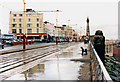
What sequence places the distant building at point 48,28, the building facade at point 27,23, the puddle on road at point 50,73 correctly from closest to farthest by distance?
the puddle on road at point 50,73
the building facade at point 27,23
the distant building at point 48,28

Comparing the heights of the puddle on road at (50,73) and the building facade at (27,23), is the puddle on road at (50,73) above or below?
below

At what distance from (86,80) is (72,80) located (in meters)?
0.58

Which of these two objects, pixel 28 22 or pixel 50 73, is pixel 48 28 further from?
pixel 50 73

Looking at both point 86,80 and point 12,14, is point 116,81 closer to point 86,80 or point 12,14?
point 86,80

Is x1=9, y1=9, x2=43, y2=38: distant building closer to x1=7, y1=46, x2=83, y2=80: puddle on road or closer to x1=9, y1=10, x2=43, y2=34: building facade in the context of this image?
x1=9, y1=10, x2=43, y2=34: building facade

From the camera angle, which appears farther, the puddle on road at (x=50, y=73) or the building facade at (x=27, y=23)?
the building facade at (x=27, y=23)

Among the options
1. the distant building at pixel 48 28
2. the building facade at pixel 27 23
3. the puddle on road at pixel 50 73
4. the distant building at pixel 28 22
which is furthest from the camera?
the distant building at pixel 48 28

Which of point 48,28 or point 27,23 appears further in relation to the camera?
point 48,28

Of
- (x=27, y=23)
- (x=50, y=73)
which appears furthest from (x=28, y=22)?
(x=50, y=73)

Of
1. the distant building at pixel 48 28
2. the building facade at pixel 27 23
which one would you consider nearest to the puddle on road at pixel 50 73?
the building facade at pixel 27 23

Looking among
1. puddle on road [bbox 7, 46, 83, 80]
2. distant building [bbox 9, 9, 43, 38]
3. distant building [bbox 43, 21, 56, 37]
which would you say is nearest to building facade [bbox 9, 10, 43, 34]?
distant building [bbox 9, 9, 43, 38]

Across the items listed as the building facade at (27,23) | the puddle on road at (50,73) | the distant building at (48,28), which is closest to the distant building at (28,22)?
the building facade at (27,23)

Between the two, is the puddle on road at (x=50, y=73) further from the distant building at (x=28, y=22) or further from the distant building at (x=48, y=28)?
the distant building at (x=48, y=28)

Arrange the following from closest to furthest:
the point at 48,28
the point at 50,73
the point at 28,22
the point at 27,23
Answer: the point at 50,73, the point at 27,23, the point at 28,22, the point at 48,28
